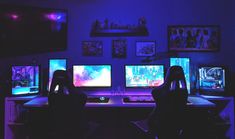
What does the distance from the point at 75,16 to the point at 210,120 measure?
2393 mm

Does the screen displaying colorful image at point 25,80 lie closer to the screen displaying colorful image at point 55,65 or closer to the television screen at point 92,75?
the screen displaying colorful image at point 55,65

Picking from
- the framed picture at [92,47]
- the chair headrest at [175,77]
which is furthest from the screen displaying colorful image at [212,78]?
the framed picture at [92,47]

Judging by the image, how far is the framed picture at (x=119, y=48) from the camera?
362 centimetres

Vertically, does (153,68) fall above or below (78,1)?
below

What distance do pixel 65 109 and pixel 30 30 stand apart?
4.81ft

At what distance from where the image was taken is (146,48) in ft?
11.9

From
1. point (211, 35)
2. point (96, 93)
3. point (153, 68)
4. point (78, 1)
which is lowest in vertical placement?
point (96, 93)

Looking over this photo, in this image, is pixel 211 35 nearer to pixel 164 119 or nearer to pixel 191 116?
pixel 191 116

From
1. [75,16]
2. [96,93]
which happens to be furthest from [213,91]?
[75,16]

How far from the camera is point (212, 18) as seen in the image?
11.8 feet

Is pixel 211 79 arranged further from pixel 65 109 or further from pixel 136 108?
pixel 65 109

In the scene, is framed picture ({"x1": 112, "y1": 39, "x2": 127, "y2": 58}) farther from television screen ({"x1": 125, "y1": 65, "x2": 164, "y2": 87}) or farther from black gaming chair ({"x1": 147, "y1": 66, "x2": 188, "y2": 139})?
black gaming chair ({"x1": 147, "y1": 66, "x2": 188, "y2": 139})

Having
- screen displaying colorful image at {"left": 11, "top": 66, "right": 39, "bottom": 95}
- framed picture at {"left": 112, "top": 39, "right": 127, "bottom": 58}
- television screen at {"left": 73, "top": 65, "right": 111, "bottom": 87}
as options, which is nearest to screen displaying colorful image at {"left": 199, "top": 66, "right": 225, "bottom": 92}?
framed picture at {"left": 112, "top": 39, "right": 127, "bottom": 58}

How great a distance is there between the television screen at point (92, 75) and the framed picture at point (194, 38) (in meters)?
1.03
